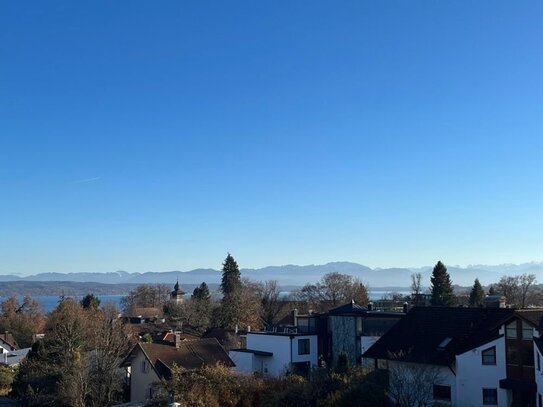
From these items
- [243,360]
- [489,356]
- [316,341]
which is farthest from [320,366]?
[489,356]

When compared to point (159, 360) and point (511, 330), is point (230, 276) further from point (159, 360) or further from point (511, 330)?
point (511, 330)

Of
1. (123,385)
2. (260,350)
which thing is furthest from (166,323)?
(123,385)

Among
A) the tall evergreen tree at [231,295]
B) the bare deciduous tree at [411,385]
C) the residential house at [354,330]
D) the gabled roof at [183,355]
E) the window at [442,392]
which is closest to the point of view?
the bare deciduous tree at [411,385]

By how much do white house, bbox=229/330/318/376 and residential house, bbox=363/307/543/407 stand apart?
50.8 ft

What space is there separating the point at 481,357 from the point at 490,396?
72.5 inches

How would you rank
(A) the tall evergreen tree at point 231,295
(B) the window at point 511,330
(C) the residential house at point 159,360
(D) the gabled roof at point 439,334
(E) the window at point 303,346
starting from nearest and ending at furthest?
(B) the window at point 511,330
(D) the gabled roof at point 439,334
(C) the residential house at point 159,360
(E) the window at point 303,346
(A) the tall evergreen tree at point 231,295

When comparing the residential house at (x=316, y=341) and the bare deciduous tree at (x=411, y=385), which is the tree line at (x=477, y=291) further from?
the bare deciduous tree at (x=411, y=385)

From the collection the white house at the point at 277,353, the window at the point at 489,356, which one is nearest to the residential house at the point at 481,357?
the window at the point at 489,356

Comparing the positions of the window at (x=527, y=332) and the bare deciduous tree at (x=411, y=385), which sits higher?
the window at (x=527, y=332)

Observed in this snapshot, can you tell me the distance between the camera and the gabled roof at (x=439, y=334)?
3131 centimetres

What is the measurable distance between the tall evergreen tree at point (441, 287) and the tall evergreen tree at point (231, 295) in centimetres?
2742

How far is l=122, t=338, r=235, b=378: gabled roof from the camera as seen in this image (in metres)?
40.1

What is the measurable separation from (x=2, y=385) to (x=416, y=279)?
284 ft

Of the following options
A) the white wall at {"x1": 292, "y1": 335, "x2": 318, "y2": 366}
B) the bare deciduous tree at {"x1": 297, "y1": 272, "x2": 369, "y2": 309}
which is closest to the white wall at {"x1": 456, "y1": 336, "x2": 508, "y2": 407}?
the white wall at {"x1": 292, "y1": 335, "x2": 318, "y2": 366}
